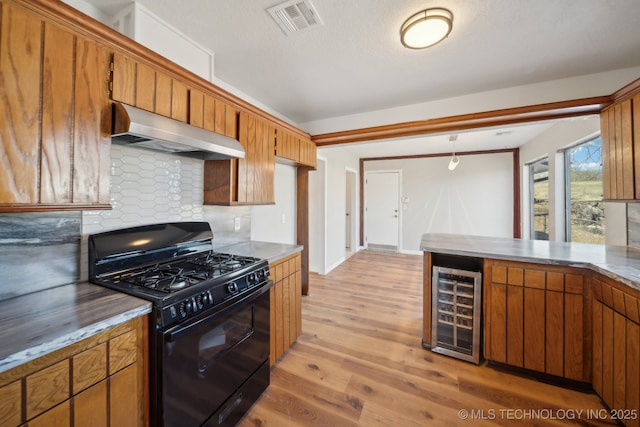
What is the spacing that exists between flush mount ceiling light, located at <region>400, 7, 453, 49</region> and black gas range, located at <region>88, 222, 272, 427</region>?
1.78 m

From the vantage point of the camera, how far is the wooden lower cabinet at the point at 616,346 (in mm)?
1299

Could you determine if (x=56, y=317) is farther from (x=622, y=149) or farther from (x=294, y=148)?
(x=622, y=149)

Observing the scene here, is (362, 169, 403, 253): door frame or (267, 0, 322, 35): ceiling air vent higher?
(267, 0, 322, 35): ceiling air vent

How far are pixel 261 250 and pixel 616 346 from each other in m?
2.40

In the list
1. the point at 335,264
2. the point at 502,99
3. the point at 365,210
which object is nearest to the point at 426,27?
the point at 502,99

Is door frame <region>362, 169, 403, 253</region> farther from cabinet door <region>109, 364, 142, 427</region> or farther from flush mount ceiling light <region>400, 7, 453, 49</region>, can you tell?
cabinet door <region>109, 364, 142, 427</region>

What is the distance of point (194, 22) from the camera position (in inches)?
61.4

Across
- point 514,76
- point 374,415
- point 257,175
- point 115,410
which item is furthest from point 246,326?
point 514,76

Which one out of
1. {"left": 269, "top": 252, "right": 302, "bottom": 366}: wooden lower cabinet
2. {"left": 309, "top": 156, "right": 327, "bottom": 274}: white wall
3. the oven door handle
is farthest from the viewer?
{"left": 309, "top": 156, "right": 327, "bottom": 274}: white wall

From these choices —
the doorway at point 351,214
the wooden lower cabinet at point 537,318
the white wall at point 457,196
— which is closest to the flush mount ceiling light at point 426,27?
the wooden lower cabinet at point 537,318

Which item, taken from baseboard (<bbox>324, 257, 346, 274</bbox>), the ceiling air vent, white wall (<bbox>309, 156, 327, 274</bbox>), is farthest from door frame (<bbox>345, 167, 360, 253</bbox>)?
the ceiling air vent

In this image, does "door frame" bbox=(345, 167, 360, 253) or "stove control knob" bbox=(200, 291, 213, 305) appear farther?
"door frame" bbox=(345, 167, 360, 253)

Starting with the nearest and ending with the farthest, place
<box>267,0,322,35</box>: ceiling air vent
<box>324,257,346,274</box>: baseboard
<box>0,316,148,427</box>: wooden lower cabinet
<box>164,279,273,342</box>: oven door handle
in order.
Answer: <box>0,316,148,427</box>: wooden lower cabinet
<box>164,279,273,342</box>: oven door handle
<box>267,0,322,35</box>: ceiling air vent
<box>324,257,346,274</box>: baseboard

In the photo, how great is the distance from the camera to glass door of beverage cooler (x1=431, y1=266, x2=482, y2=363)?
1.99 m
